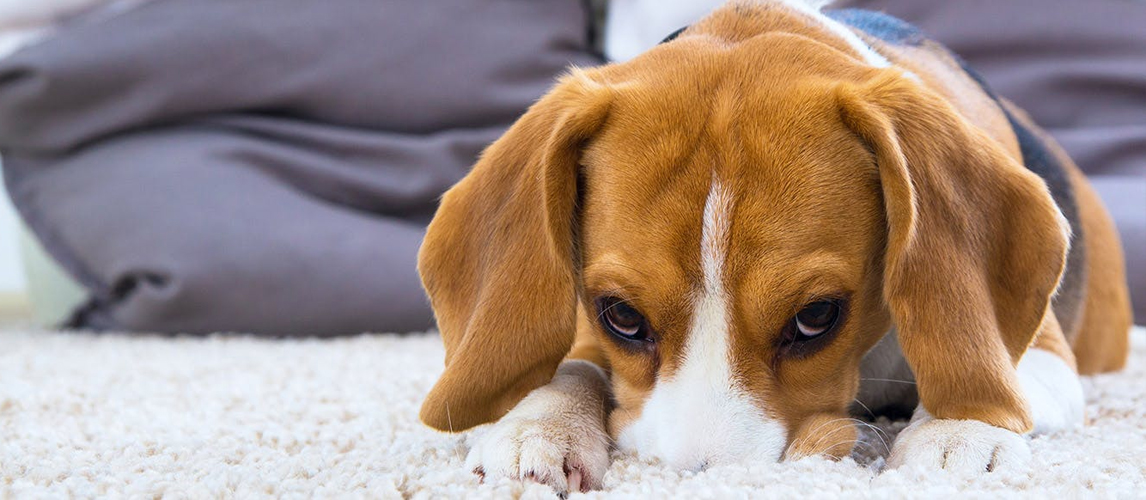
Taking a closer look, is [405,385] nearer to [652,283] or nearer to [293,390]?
[293,390]

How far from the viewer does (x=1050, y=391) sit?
2027mm

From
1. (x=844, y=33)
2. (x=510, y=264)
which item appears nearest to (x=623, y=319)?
(x=510, y=264)

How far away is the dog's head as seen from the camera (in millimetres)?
1723

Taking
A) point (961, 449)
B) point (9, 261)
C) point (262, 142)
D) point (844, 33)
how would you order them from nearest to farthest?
point (961, 449) < point (844, 33) < point (262, 142) < point (9, 261)

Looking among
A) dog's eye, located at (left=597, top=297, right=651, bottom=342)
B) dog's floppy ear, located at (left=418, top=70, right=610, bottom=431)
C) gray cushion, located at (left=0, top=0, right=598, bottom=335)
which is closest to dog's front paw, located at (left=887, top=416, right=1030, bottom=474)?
dog's eye, located at (left=597, top=297, right=651, bottom=342)

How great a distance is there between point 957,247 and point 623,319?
0.57 m

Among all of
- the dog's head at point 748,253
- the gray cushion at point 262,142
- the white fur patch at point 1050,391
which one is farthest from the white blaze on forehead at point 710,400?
the gray cushion at point 262,142

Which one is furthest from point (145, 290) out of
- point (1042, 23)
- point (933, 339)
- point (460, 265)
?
point (1042, 23)

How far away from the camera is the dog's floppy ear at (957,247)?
1749 millimetres

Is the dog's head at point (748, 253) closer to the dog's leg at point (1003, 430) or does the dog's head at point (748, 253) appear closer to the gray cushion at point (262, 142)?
the dog's leg at point (1003, 430)

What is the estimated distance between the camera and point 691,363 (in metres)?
1.74

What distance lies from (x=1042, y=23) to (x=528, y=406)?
11.1 ft

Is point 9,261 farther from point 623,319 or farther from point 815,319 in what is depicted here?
point 815,319

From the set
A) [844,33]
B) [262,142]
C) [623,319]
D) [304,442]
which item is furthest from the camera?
[262,142]
